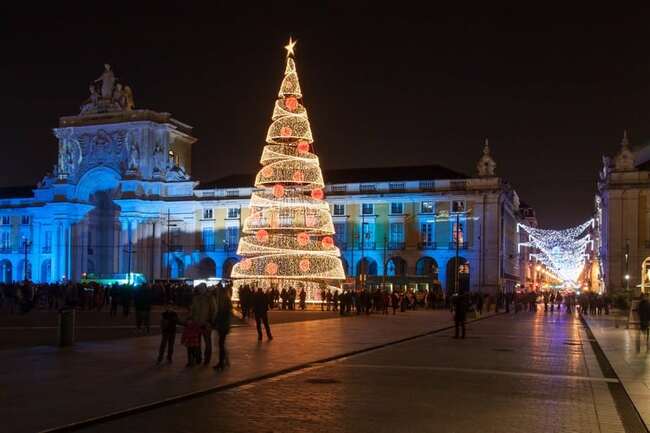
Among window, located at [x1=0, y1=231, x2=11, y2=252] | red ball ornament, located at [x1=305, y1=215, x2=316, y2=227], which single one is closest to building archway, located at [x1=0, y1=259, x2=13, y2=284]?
window, located at [x1=0, y1=231, x2=11, y2=252]

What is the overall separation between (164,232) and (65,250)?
10.8 metres

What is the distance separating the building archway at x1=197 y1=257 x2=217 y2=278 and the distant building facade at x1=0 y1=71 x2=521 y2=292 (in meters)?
0.12

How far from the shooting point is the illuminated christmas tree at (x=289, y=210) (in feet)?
153

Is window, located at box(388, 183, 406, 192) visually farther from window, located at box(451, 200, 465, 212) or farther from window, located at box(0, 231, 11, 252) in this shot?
window, located at box(0, 231, 11, 252)

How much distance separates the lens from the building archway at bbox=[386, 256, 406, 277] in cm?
8212

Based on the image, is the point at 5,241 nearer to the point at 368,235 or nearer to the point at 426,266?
the point at 368,235

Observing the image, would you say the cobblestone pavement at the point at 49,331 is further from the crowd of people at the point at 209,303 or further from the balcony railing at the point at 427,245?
the balcony railing at the point at 427,245

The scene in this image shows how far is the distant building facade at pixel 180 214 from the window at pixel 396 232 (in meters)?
0.11

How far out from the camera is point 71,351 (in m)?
20.5

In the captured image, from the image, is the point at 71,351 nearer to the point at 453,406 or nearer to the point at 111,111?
the point at 453,406

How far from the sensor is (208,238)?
8962cm

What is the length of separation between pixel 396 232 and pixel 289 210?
3676 centimetres

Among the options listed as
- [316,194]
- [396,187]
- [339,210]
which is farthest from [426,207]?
[316,194]

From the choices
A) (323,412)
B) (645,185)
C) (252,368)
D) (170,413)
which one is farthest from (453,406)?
(645,185)
